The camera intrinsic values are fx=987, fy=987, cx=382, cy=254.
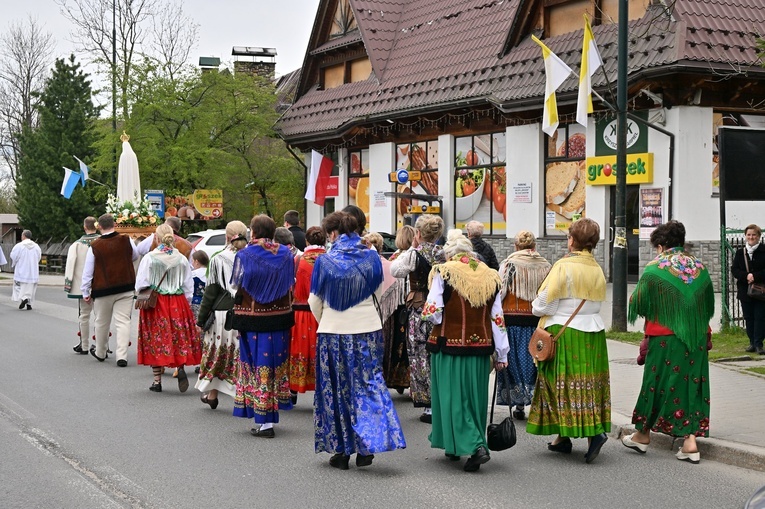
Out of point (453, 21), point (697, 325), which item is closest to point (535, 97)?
point (453, 21)

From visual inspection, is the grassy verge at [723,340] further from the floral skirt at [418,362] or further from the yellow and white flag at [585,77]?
the floral skirt at [418,362]

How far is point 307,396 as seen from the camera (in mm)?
11008

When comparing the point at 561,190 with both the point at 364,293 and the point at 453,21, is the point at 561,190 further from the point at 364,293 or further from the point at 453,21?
the point at 364,293

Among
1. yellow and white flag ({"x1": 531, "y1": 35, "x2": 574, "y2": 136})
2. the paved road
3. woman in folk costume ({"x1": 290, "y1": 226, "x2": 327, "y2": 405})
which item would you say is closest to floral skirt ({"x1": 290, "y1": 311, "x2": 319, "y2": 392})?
woman in folk costume ({"x1": 290, "y1": 226, "x2": 327, "y2": 405})

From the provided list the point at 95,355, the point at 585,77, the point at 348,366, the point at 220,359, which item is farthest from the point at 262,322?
the point at 585,77

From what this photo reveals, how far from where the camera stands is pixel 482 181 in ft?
92.1

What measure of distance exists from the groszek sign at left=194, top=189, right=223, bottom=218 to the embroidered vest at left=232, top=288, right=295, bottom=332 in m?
26.9

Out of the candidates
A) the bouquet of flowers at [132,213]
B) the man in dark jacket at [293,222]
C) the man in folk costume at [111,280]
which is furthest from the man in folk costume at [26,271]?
the man in dark jacket at [293,222]

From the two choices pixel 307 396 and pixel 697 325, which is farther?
pixel 307 396

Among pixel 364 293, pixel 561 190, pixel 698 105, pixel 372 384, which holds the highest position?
pixel 698 105

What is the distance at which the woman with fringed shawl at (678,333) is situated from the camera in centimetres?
761

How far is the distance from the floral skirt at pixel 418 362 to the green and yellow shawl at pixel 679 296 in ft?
7.33

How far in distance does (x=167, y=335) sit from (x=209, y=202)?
24.2 meters

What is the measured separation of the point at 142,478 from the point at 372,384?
1.79 metres
